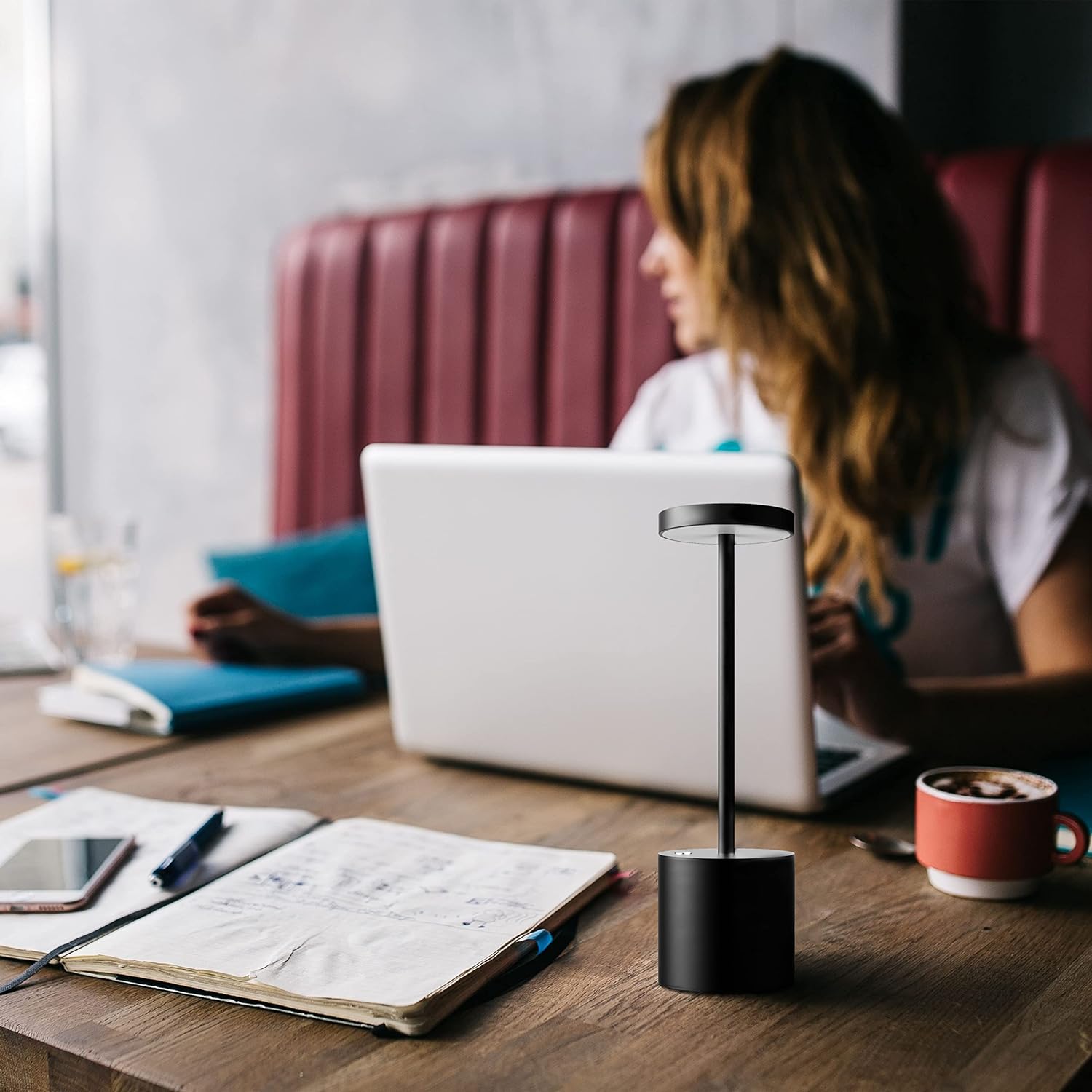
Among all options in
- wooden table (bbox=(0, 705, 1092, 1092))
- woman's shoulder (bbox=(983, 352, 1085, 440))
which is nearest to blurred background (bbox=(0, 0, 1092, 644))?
woman's shoulder (bbox=(983, 352, 1085, 440))

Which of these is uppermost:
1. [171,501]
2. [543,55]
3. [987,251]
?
[543,55]

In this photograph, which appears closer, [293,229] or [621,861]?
[621,861]

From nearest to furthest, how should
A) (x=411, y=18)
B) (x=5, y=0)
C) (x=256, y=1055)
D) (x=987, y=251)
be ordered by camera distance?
(x=256, y=1055) → (x=987, y=251) → (x=411, y=18) → (x=5, y=0)

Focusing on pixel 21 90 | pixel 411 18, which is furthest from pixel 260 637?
pixel 21 90

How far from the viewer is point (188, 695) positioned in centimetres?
121

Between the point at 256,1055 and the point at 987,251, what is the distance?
1.50 metres

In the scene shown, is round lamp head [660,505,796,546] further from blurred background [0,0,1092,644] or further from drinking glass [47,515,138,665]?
blurred background [0,0,1092,644]

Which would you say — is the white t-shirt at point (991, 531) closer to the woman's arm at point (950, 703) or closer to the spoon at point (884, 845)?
the woman's arm at point (950, 703)

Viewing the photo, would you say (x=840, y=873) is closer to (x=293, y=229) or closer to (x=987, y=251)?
(x=987, y=251)

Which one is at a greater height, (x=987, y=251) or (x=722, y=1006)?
(x=987, y=251)

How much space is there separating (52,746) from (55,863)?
40 cm

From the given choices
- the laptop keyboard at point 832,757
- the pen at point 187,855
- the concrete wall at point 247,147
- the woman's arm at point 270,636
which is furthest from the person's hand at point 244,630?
the concrete wall at point 247,147

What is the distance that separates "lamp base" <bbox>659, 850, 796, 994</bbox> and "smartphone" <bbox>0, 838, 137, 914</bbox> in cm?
35

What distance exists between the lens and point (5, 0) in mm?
3109
